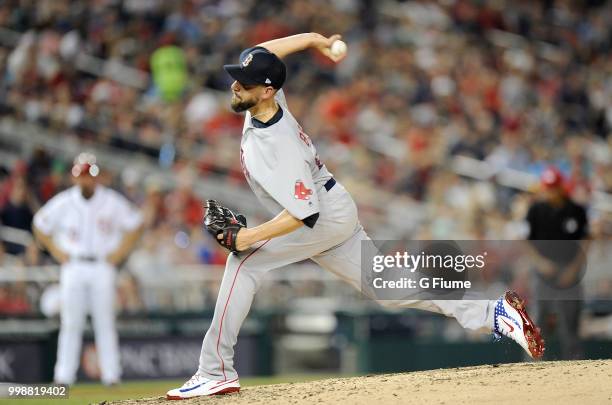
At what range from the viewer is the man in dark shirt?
11211 millimetres

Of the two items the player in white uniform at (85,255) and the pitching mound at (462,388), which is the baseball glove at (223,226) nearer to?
the pitching mound at (462,388)

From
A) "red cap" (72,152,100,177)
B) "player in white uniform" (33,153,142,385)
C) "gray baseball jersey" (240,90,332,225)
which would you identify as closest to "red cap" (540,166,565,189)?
"player in white uniform" (33,153,142,385)

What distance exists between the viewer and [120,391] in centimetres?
1130

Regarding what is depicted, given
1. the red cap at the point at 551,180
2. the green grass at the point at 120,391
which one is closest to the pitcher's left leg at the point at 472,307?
the green grass at the point at 120,391

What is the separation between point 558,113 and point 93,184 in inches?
329

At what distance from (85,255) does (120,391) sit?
1350 mm

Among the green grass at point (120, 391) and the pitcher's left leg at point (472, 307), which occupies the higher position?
the pitcher's left leg at point (472, 307)

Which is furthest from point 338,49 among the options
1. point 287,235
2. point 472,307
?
point 472,307

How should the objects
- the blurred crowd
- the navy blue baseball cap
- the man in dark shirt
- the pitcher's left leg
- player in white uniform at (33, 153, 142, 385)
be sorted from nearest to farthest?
1. the navy blue baseball cap
2. the pitcher's left leg
3. the man in dark shirt
4. player in white uniform at (33, 153, 142, 385)
5. the blurred crowd

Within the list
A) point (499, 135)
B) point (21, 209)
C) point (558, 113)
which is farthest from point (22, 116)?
point (558, 113)

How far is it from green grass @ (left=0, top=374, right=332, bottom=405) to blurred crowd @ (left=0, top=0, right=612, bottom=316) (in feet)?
5.53

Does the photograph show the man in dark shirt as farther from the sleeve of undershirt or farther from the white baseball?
the sleeve of undershirt

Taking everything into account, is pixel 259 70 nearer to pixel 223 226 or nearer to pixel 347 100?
pixel 223 226

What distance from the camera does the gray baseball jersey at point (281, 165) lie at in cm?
668
